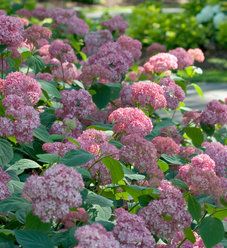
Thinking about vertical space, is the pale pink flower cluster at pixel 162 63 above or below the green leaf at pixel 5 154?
below

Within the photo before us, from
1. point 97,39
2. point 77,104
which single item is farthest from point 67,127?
point 97,39

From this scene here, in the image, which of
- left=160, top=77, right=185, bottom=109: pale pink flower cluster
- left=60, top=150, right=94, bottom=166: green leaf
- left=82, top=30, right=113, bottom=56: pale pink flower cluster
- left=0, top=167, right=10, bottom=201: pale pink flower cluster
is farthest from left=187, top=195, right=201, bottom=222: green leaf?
left=82, top=30, right=113, bottom=56: pale pink flower cluster

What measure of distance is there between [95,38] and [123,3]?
45.5ft

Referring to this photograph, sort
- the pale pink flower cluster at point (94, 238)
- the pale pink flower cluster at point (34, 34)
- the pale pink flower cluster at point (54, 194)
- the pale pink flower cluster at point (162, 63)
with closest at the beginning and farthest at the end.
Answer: the pale pink flower cluster at point (94, 238) < the pale pink flower cluster at point (54, 194) < the pale pink flower cluster at point (34, 34) < the pale pink flower cluster at point (162, 63)

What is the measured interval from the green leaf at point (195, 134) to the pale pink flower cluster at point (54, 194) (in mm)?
1497

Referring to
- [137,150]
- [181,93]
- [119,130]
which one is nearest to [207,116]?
[181,93]

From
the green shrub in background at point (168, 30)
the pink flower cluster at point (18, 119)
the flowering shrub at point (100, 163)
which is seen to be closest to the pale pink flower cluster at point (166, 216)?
the flowering shrub at point (100, 163)

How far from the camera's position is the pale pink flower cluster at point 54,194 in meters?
1.96

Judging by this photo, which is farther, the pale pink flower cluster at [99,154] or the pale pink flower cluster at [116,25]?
the pale pink flower cluster at [116,25]

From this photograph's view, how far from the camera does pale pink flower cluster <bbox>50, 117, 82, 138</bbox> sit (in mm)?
2947

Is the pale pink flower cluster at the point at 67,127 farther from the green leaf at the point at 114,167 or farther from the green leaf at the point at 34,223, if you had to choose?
the green leaf at the point at 34,223

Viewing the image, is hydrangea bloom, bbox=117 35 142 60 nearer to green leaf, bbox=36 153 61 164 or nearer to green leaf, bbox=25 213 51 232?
green leaf, bbox=36 153 61 164

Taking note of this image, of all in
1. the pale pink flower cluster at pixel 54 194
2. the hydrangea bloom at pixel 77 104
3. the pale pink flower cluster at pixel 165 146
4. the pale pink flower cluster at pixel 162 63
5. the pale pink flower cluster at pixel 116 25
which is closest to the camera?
the pale pink flower cluster at pixel 54 194

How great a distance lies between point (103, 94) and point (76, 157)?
4.17ft
